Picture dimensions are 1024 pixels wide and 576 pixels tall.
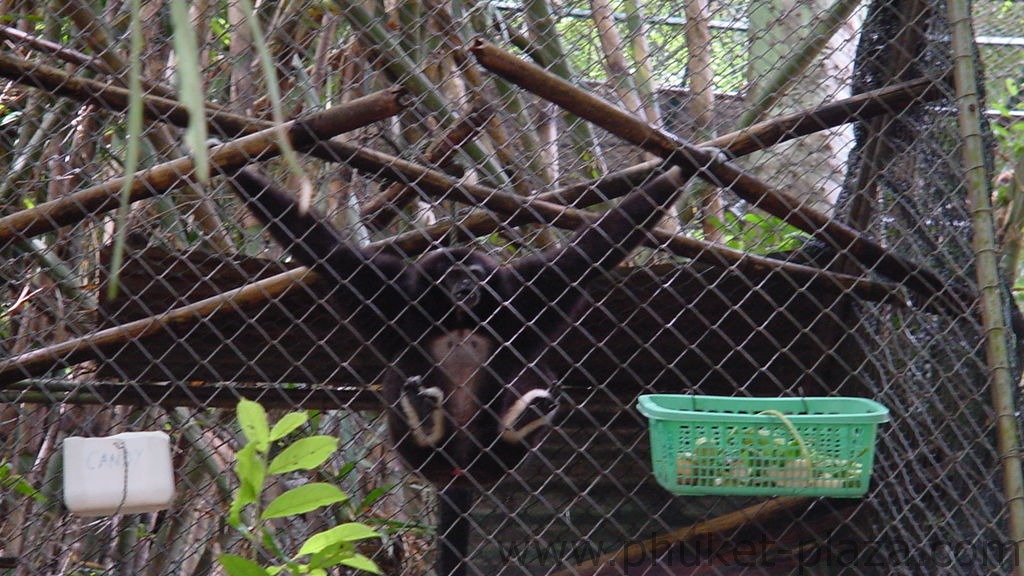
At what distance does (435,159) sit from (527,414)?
1057 mm

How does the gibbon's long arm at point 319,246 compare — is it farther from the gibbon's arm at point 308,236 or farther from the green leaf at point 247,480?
the green leaf at point 247,480

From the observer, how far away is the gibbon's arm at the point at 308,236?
312 centimetres

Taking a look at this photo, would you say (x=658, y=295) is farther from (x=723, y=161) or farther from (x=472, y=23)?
(x=472, y=23)

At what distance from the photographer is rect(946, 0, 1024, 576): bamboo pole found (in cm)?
258

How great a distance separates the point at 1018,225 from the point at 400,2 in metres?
2.84

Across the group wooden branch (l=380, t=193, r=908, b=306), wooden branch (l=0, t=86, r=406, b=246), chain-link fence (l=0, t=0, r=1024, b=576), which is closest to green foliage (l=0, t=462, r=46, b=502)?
chain-link fence (l=0, t=0, r=1024, b=576)

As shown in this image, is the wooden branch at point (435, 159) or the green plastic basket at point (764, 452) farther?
the wooden branch at point (435, 159)

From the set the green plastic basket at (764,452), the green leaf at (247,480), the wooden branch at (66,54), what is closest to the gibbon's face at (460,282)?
the wooden branch at (66,54)

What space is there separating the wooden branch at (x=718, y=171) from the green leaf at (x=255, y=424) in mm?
1143

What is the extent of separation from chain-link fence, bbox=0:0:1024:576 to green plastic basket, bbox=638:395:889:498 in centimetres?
1

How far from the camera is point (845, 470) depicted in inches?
94.7

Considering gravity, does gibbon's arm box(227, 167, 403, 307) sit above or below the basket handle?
above

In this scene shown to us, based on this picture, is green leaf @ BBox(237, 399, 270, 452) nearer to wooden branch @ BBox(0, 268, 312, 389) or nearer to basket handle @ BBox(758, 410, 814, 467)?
wooden branch @ BBox(0, 268, 312, 389)

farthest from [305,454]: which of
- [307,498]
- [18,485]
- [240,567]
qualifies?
[18,485]
